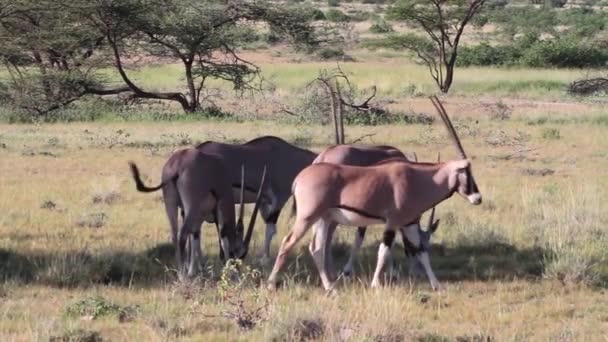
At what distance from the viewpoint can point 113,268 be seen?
9.98 meters

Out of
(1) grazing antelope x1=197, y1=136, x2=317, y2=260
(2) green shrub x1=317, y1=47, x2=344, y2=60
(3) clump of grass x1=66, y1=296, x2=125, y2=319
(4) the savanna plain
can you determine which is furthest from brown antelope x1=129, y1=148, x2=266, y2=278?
(2) green shrub x1=317, y1=47, x2=344, y2=60

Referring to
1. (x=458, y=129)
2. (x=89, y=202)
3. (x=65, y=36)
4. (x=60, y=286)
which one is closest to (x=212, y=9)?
(x=65, y=36)

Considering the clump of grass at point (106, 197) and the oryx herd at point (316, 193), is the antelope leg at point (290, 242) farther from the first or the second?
the clump of grass at point (106, 197)

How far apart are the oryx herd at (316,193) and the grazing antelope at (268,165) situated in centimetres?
1

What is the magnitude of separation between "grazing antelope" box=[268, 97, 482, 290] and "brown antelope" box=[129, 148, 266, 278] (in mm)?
736

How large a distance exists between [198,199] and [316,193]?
1405 millimetres

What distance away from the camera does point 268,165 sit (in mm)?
11000

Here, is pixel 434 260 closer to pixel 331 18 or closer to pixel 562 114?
pixel 562 114

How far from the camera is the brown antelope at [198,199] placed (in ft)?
31.8

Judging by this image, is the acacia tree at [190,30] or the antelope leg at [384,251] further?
the acacia tree at [190,30]

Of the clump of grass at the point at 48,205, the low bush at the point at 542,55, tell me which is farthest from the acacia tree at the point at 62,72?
the low bush at the point at 542,55

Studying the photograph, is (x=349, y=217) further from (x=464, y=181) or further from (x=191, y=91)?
(x=191, y=91)

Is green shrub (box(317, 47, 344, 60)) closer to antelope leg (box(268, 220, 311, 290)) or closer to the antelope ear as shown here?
the antelope ear

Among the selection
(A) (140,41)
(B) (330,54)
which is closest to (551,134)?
(A) (140,41)
